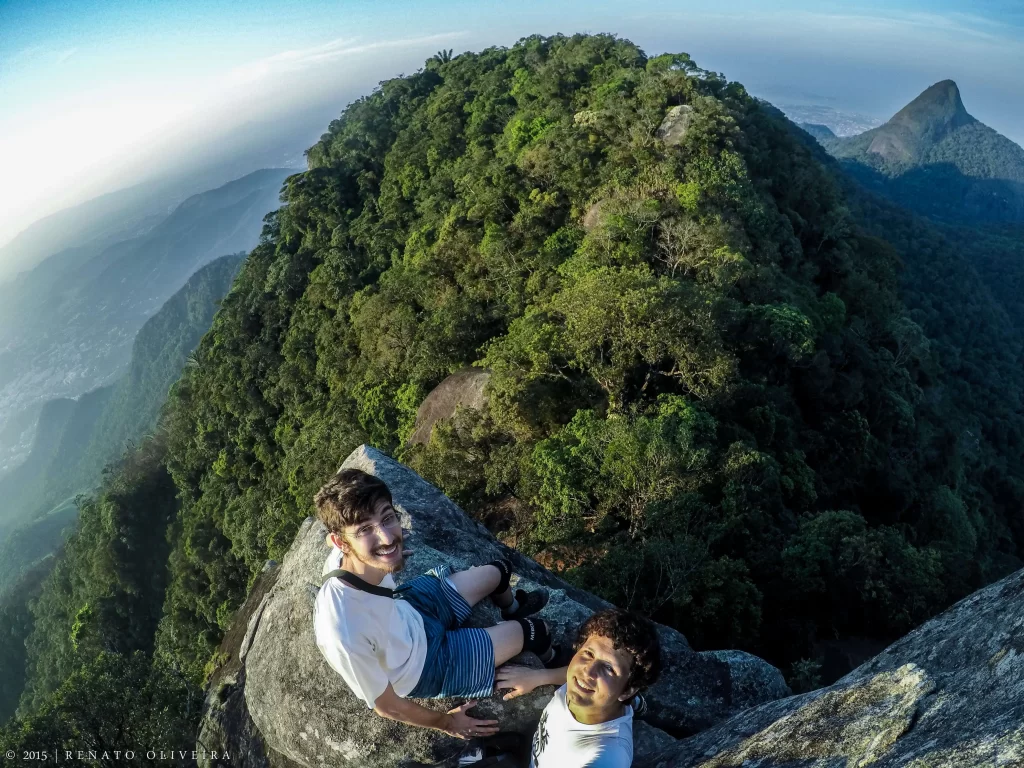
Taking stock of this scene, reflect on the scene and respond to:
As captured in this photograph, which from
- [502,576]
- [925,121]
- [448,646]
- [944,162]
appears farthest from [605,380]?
[925,121]

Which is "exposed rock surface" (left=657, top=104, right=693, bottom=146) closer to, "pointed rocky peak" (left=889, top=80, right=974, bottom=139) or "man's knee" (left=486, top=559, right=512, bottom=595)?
"man's knee" (left=486, top=559, right=512, bottom=595)

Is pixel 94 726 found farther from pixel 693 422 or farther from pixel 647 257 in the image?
pixel 647 257

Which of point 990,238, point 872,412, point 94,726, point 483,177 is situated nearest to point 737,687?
point 94,726

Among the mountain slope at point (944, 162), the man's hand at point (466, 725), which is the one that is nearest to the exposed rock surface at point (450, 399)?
the man's hand at point (466, 725)

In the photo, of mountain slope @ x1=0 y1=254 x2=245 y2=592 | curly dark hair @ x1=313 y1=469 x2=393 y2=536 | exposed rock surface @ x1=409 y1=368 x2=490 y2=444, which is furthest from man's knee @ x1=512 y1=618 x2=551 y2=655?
mountain slope @ x1=0 y1=254 x2=245 y2=592

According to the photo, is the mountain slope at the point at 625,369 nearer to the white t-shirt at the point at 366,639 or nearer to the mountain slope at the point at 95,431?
the white t-shirt at the point at 366,639

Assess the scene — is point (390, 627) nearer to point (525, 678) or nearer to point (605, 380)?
point (525, 678)
